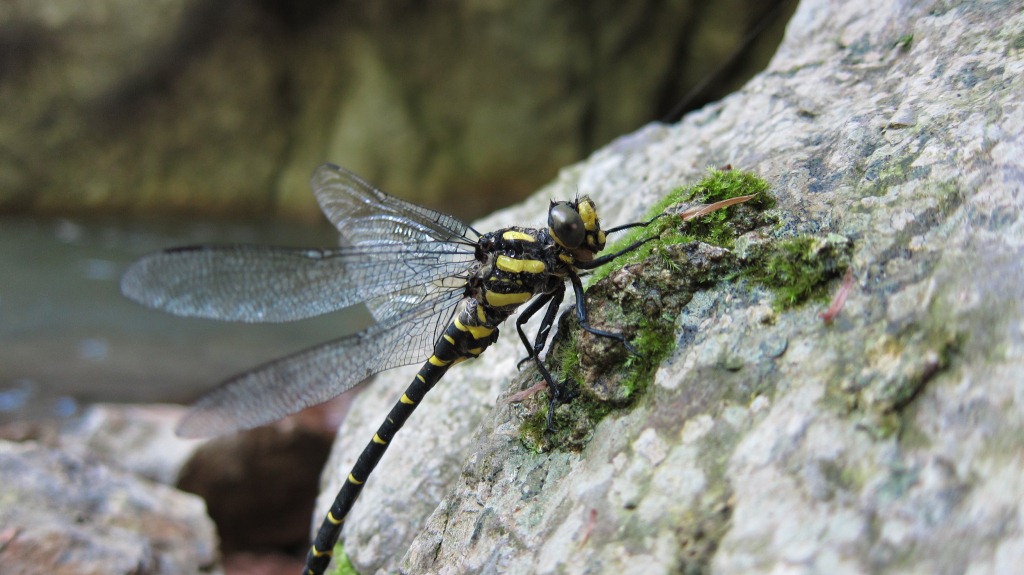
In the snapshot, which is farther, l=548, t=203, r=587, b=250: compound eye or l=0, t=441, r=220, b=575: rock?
l=0, t=441, r=220, b=575: rock

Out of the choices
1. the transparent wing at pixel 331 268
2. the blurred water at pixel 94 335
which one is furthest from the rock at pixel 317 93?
the transparent wing at pixel 331 268

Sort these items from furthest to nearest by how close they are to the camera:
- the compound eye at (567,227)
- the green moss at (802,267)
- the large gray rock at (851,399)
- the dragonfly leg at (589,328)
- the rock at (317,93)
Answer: the rock at (317,93) < the compound eye at (567,227) < the dragonfly leg at (589,328) < the green moss at (802,267) < the large gray rock at (851,399)

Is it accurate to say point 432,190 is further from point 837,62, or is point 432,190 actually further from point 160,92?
point 837,62

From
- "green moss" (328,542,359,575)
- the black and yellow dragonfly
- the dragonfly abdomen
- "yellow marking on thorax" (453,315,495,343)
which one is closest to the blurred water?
the black and yellow dragonfly

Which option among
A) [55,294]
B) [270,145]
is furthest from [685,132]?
[270,145]

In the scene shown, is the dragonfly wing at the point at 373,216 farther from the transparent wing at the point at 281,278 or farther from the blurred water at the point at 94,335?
the blurred water at the point at 94,335

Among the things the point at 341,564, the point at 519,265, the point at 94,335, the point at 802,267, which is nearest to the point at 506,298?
the point at 519,265

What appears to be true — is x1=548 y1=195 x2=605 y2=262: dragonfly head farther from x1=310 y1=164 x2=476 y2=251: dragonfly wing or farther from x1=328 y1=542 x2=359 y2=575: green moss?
x1=328 y1=542 x2=359 y2=575: green moss
